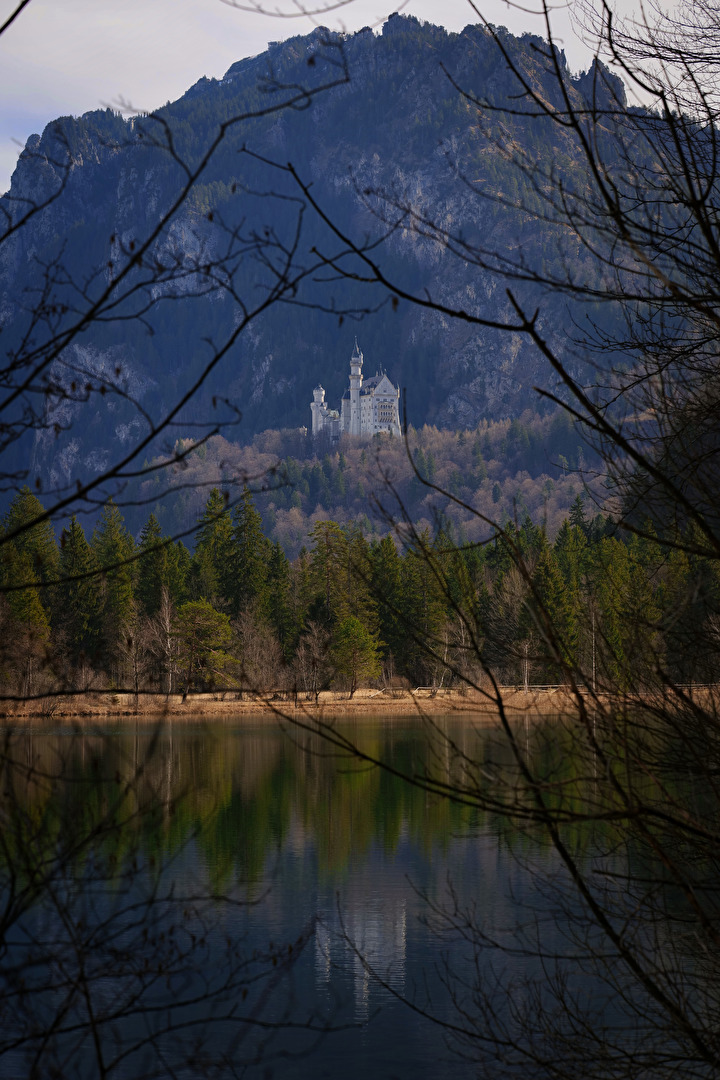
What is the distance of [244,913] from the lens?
1586 cm

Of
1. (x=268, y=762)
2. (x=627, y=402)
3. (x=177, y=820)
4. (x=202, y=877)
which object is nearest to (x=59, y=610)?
(x=268, y=762)

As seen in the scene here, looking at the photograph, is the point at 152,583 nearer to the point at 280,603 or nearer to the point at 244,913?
the point at 280,603

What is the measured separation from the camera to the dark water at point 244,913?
12.3ft

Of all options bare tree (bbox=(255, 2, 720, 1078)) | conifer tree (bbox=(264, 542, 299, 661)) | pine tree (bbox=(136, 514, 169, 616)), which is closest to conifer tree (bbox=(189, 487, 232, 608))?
pine tree (bbox=(136, 514, 169, 616))

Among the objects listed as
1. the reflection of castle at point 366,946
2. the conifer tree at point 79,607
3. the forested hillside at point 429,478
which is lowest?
the reflection of castle at point 366,946

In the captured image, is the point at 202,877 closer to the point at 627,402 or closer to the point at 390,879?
the point at 390,879

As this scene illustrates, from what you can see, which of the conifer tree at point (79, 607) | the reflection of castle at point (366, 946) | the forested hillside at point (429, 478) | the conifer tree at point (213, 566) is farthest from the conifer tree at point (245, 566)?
the forested hillside at point (429, 478)

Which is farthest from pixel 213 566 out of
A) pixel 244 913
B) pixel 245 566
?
pixel 244 913

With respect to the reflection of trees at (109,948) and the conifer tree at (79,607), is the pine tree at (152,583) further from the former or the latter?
the reflection of trees at (109,948)

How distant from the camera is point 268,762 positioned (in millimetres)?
33625

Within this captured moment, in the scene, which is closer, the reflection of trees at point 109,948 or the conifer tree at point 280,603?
the reflection of trees at point 109,948

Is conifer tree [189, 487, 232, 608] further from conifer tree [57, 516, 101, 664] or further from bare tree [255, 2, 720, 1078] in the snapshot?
bare tree [255, 2, 720, 1078]

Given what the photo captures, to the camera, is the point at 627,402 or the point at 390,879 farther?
the point at 390,879

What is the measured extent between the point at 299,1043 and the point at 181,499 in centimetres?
15648
